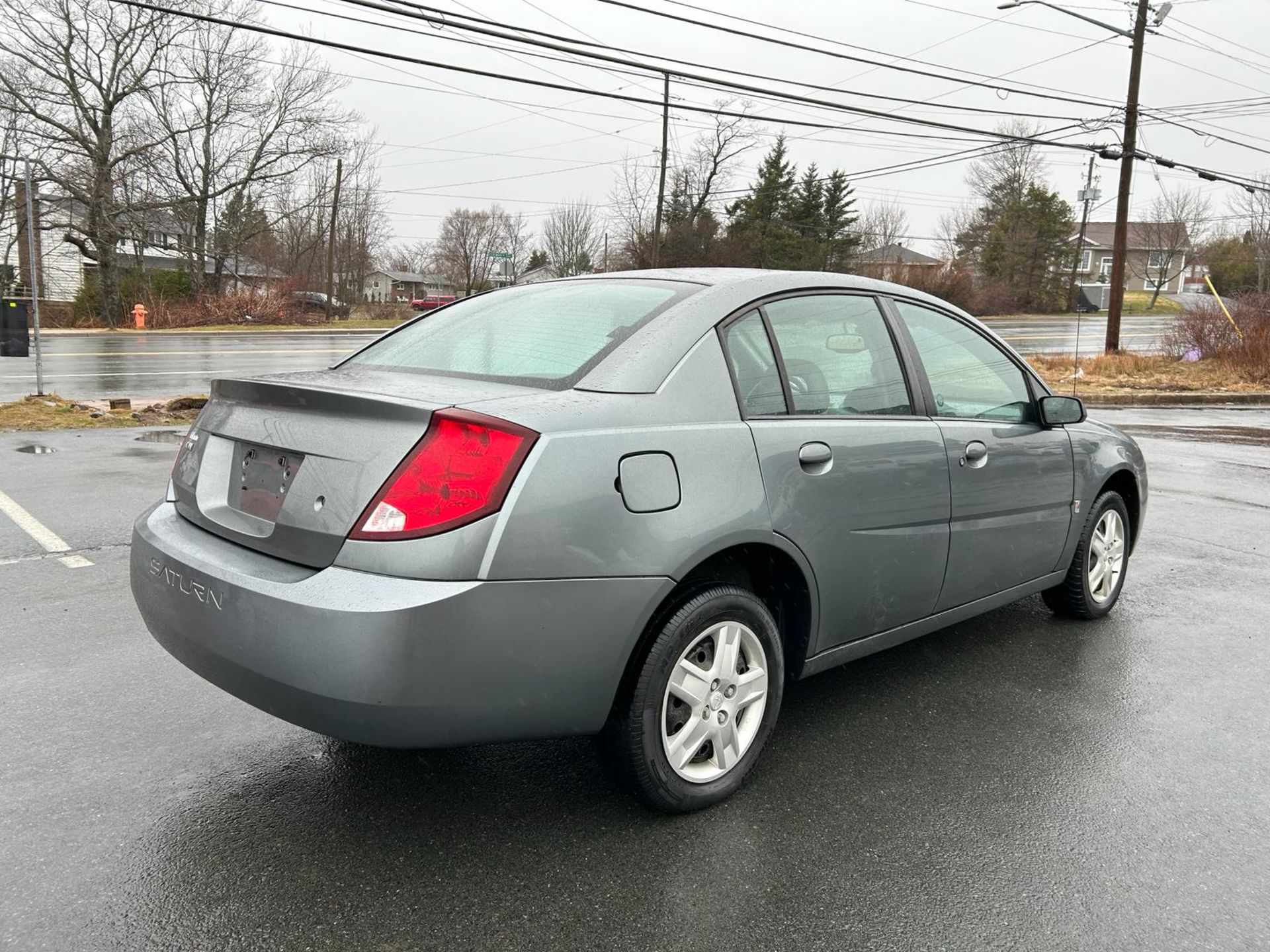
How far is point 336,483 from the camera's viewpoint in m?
2.41

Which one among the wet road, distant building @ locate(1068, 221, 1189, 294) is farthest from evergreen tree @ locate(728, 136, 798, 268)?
distant building @ locate(1068, 221, 1189, 294)

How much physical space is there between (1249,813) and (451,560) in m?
2.46

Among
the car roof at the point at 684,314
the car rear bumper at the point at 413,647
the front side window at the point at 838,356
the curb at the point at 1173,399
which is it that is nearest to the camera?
the car rear bumper at the point at 413,647

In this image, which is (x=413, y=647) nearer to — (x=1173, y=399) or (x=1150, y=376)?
(x=1173, y=399)

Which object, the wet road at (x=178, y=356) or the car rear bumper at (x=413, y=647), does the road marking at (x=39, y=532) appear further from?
the wet road at (x=178, y=356)

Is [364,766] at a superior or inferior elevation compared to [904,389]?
inferior

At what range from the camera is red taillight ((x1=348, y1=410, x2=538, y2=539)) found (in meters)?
2.29

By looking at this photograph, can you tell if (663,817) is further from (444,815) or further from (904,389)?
(904,389)

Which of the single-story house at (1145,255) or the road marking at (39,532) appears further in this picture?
the single-story house at (1145,255)

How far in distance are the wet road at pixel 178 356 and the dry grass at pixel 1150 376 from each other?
9.08 feet

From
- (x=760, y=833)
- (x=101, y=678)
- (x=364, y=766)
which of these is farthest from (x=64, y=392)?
(x=760, y=833)

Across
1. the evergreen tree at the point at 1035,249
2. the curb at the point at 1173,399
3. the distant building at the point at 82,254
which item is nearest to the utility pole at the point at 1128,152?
the curb at the point at 1173,399

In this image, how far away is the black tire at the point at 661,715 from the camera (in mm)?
2553

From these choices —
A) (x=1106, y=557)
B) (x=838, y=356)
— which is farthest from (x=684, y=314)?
(x=1106, y=557)
